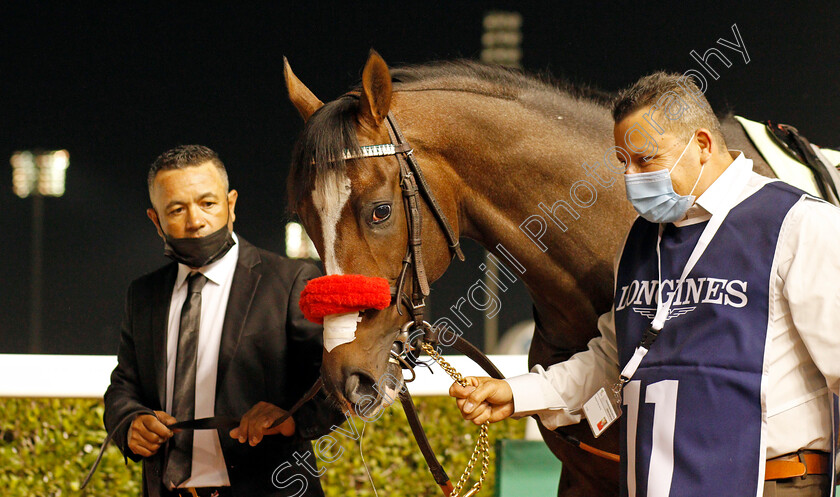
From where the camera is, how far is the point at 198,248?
2072 mm

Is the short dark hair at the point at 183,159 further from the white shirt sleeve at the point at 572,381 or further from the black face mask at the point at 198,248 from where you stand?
the white shirt sleeve at the point at 572,381

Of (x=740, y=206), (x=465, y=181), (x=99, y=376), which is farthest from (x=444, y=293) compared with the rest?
(x=740, y=206)

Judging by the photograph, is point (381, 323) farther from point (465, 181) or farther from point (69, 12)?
point (69, 12)

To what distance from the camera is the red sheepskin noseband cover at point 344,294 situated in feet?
5.15

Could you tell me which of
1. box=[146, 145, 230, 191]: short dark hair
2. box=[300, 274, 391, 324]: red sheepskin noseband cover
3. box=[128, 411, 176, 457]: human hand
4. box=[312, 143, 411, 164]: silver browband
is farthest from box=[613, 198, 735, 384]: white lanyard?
box=[146, 145, 230, 191]: short dark hair

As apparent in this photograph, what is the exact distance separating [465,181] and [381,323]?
46 cm

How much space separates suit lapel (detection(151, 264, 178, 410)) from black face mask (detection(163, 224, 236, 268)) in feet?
0.46

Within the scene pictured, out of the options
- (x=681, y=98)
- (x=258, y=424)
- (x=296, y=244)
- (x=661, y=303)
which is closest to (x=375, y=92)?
(x=681, y=98)

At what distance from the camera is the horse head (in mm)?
1620

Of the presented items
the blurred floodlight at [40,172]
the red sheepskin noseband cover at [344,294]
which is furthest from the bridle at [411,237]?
the blurred floodlight at [40,172]

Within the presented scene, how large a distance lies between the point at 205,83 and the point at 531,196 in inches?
108

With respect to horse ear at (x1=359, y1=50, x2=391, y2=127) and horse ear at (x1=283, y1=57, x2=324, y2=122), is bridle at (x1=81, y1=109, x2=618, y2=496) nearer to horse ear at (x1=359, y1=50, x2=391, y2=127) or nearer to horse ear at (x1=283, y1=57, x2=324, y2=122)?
horse ear at (x1=359, y1=50, x2=391, y2=127)

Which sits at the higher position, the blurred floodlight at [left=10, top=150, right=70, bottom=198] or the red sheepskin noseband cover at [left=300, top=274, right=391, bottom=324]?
the blurred floodlight at [left=10, top=150, right=70, bottom=198]

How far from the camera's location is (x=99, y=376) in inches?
123
